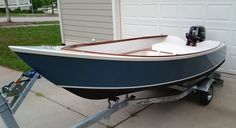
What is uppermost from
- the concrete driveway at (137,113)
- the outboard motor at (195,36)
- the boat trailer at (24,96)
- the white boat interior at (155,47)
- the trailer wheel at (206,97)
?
the outboard motor at (195,36)

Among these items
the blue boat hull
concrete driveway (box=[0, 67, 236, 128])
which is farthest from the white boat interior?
the blue boat hull

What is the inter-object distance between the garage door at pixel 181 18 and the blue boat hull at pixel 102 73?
1.95 m

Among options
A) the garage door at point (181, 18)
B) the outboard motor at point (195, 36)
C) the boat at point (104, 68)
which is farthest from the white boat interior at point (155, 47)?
the garage door at point (181, 18)

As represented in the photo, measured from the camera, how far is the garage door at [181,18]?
5.00 meters

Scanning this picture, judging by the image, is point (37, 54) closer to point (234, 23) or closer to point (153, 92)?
point (153, 92)

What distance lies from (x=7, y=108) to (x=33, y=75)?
0.48m

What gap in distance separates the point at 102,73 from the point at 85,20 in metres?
5.04

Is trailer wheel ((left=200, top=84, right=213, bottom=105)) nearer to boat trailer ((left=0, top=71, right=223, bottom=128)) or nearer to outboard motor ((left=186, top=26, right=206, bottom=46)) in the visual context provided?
boat trailer ((left=0, top=71, right=223, bottom=128))

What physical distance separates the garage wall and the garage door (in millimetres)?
511

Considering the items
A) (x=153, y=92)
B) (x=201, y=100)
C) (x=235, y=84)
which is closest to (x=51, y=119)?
(x=153, y=92)

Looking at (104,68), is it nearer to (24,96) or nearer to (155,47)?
(24,96)

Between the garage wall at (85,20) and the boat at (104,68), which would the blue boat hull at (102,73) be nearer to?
the boat at (104,68)

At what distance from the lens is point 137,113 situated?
400 cm

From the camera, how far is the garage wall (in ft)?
23.4
